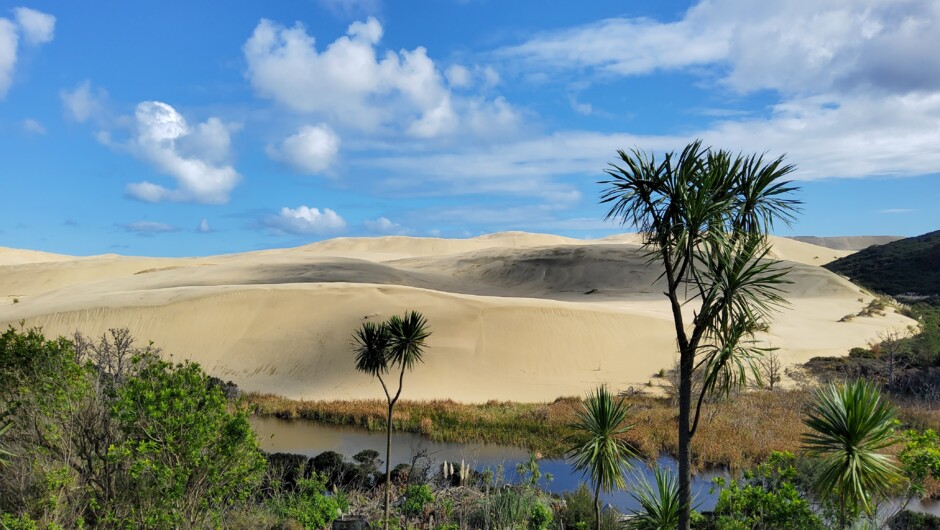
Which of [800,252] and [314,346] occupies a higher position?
[800,252]

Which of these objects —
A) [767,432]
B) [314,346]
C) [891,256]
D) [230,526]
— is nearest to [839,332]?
[767,432]

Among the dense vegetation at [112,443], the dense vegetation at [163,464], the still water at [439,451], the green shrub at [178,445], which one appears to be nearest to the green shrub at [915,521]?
the still water at [439,451]

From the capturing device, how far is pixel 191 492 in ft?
25.9

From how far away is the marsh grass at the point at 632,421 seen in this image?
19109 mm

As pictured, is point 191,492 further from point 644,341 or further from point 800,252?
point 800,252

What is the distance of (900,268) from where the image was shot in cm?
8012

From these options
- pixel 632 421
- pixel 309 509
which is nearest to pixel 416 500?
pixel 309 509

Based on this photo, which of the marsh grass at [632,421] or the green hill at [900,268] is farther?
the green hill at [900,268]

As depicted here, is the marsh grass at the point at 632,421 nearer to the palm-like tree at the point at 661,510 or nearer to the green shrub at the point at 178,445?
the palm-like tree at the point at 661,510

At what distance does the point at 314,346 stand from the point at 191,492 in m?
27.2

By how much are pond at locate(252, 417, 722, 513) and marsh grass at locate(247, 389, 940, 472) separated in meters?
0.61

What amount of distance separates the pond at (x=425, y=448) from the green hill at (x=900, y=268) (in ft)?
209

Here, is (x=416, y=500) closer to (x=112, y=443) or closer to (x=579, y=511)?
(x=579, y=511)

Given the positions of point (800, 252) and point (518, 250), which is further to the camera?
point (800, 252)
